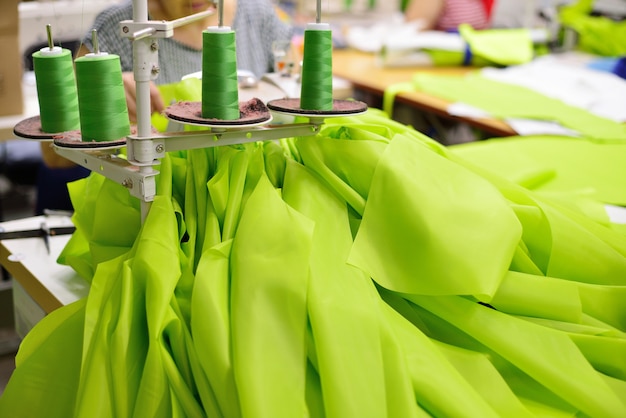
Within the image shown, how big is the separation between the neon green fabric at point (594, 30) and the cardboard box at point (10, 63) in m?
2.53

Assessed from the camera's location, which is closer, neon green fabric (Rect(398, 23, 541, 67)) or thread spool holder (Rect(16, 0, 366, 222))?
thread spool holder (Rect(16, 0, 366, 222))

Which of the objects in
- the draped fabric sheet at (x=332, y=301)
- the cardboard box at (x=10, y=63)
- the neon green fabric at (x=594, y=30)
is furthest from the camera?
the neon green fabric at (x=594, y=30)

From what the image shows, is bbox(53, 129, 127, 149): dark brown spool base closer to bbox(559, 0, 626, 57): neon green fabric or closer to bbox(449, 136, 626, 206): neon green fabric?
bbox(449, 136, 626, 206): neon green fabric

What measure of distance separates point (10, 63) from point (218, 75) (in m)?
1.41

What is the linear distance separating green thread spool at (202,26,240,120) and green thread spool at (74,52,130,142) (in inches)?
5.1

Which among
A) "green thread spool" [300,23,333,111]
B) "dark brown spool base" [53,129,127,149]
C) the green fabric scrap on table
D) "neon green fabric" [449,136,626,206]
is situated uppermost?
"green thread spool" [300,23,333,111]

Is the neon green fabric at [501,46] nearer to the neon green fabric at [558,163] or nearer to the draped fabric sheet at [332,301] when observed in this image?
the neon green fabric at [558,163]

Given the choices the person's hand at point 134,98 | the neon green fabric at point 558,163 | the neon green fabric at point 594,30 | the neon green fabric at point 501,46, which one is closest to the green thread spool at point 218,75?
the person's hand at point 134,98

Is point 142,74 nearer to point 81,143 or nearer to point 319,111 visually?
point 81,143

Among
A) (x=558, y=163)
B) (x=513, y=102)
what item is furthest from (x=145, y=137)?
(x=513, y=102)

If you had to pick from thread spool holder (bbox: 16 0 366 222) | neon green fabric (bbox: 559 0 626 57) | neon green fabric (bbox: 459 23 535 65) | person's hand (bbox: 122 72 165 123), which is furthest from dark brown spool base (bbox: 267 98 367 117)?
neon green fabric (bbox: 559 0 626 57)

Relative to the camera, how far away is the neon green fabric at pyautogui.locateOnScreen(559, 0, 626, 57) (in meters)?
3.30

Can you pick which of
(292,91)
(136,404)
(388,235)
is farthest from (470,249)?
(292,91)

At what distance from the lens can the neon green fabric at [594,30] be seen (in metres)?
3.30
